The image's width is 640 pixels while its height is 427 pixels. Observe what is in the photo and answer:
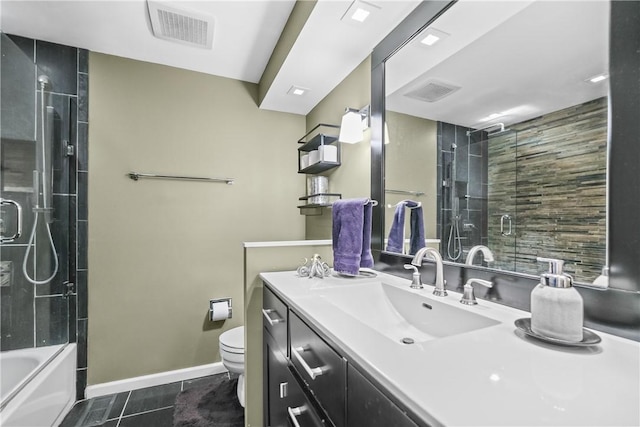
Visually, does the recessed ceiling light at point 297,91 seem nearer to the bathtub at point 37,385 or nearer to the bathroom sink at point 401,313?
the bathroom sink at point 401,313

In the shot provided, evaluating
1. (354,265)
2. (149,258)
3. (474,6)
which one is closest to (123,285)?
(149,258)

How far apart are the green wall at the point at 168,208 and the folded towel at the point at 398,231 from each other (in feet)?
4.35

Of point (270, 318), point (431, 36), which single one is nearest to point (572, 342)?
point (270, 318)

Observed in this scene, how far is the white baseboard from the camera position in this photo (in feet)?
6.54

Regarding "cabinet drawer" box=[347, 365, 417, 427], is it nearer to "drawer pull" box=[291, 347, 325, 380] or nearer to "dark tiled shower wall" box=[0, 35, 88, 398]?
"drawer pull" box=[291, 347, 325, 380]

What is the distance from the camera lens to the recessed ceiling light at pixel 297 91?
2141 mm

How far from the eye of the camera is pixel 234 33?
1864mm

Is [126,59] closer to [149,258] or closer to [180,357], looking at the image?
[149,258]

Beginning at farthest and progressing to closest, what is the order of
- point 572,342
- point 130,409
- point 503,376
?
point 130,409 < point 572,342 < point 503,376

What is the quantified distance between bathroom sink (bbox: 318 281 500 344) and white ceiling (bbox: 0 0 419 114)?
49.7 inches

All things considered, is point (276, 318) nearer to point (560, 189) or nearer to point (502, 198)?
point (502, 198)

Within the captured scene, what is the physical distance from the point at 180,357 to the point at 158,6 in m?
2.33

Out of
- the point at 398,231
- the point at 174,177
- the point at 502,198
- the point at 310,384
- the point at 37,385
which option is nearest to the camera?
the point at 310,384

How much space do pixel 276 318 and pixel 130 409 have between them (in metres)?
1.47
